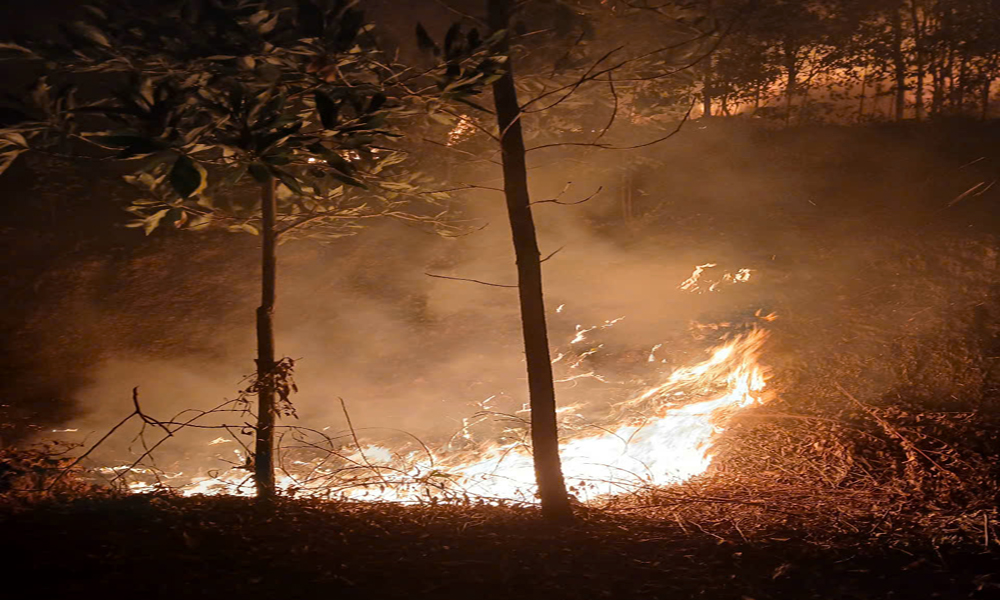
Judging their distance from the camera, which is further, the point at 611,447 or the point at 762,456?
the point at 611,447

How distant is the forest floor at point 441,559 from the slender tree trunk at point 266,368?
3.06ft

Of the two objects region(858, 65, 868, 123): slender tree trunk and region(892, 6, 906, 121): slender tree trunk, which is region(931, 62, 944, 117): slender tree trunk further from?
region(858, 65, 868, 123): slender tree trunk

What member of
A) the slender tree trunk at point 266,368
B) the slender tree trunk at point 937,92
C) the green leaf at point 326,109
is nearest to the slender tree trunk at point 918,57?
the slender tree trunk at point 937,92

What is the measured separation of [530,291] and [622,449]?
13.9 feet

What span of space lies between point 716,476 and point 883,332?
378 cm

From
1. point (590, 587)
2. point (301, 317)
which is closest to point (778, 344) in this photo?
point (590, 587)

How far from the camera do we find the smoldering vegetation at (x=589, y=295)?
8320 millimetres

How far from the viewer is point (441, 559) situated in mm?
3826

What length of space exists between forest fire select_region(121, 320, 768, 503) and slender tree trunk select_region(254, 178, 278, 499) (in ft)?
3.88

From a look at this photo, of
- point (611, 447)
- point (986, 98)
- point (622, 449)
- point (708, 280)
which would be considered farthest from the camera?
point (986, 98)

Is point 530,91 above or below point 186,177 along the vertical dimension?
above

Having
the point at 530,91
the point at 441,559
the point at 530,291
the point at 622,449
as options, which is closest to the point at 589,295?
the point at 622,449

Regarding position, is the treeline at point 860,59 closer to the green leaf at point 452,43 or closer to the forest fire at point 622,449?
the forest fire at point 622,449

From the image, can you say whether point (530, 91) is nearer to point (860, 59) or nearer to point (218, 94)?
point (218, 94)
